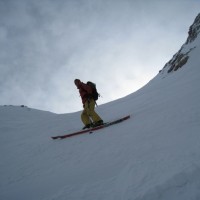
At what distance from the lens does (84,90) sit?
9.73 metres

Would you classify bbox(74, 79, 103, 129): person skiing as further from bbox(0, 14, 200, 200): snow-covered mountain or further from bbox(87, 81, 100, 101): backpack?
bbox(0, 14, 200, 200): snow-covered mountain

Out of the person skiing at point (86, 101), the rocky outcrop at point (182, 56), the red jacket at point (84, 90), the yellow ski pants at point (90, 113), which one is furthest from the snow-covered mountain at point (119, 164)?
the rocky outcrop at point (182, 56)

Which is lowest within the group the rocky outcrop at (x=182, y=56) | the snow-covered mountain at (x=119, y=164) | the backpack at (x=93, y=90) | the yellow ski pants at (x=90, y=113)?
the snow-covered mountain at (x=119, y=164)

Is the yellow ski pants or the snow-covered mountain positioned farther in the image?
the yellow ski pants

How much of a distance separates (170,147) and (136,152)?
72cm

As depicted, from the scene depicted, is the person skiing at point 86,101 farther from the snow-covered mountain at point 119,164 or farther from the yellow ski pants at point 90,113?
the snow-covered mountain at point 119,164

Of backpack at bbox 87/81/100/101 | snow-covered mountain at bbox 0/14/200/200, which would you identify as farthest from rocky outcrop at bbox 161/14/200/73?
snow-covered mountain at bbox 0/14/200/200

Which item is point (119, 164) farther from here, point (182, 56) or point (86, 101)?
point (182, 56)

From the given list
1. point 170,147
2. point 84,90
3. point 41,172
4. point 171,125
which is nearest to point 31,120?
point 84,90

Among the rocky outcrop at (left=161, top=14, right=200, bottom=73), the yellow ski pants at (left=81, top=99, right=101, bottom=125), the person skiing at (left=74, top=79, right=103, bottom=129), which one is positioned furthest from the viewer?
the rocky outcrop at (left=161, top=14, right=200, bottom=73)

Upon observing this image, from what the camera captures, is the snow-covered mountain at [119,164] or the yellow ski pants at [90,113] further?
the yellow ski pants at [90,113]

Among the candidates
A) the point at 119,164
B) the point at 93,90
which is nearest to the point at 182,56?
the point at 93,90

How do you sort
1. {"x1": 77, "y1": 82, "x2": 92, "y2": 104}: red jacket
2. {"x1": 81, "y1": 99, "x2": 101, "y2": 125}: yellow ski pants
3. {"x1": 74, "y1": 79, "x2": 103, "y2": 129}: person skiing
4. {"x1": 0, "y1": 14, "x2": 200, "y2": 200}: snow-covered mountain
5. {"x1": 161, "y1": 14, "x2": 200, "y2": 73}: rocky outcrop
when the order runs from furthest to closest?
{"x1": 161, "y1": 14, "x2": 200, "y2": 73}: rocky outcrop < {"x1": 77, "y1": 82, "x2": 92, "y2": 104}: red jacket < {"x1": 74, "y1": 79, "x2": 103, "y2": 129}: person skiing < {"x1": 81, "y1": 99, "x2": 101, "y2": 125}: yellow ski pants < {"x1": 0, "y1": 14, "x2": 200, "y2": 200}: snow-covered mountain

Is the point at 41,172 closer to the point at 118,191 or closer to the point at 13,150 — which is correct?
the point at 118,191
